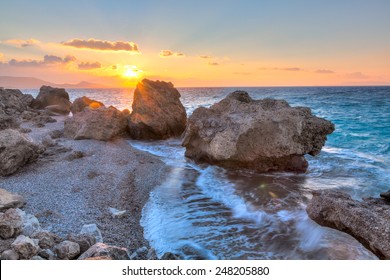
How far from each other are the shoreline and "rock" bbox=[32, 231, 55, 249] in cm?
70

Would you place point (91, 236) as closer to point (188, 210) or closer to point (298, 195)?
point (188, 210)

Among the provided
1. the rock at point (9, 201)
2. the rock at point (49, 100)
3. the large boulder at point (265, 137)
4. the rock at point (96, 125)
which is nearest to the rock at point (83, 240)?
the rock at point (9, 201)

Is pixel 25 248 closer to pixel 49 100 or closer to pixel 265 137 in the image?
pixel 265 137

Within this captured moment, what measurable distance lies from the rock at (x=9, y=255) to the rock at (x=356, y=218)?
19.1 ft

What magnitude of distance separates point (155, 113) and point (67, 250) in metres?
13.7

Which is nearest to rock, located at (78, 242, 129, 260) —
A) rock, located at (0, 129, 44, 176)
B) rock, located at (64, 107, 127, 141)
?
rock, located at (0, 129, 44, 176)

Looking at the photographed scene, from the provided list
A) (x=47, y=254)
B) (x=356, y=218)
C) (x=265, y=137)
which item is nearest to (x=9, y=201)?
(x=47, y=254)

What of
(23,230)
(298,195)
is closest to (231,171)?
(298,195)

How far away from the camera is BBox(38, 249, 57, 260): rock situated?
15.9ft

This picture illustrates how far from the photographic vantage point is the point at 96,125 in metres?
16.9

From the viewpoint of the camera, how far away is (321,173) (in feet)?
39.0

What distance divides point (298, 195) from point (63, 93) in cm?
3201

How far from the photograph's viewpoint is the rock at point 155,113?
59.2 ft

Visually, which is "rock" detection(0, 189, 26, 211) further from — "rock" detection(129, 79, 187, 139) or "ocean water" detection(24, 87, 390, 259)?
"rock" detection(129, 79, 187, 139)
